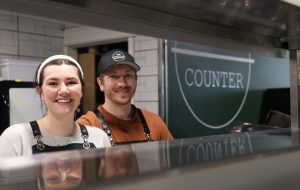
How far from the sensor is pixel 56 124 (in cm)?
111

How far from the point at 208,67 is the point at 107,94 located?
199cm

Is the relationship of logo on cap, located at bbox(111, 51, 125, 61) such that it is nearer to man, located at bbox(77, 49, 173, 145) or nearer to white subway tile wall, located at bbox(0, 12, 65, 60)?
man, located at bbox(77, 49, 173, 145)

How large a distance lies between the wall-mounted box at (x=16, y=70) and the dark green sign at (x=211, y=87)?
115cm

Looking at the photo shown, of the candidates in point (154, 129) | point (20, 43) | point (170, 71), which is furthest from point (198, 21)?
point (20, 43)

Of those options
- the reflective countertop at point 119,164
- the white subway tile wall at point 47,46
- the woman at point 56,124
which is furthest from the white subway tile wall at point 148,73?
the reflective countertop at point 119,164

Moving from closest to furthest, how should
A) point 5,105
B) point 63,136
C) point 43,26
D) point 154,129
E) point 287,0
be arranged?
1. point 287,0
2. point 63,136
3. point 154,129
4. point 5,105
5. point 43,26

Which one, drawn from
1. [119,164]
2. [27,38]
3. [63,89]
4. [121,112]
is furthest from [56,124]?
[27,38]

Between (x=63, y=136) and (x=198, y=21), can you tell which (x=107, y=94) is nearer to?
(x=63, y=136)

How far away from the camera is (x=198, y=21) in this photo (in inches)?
27.2

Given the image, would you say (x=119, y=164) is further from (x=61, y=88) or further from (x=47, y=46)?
(x=47, y=46)

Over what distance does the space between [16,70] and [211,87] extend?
65.9 inches

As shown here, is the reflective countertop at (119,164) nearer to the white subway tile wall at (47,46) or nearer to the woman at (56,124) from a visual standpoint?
the woman at (56,124)

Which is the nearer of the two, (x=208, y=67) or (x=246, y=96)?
(x=208, y=67)

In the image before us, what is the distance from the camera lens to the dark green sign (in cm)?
311
